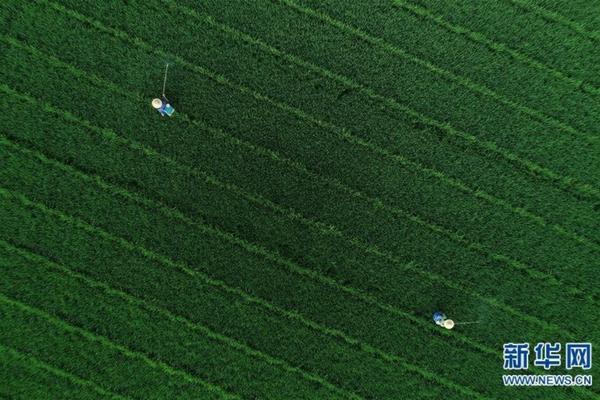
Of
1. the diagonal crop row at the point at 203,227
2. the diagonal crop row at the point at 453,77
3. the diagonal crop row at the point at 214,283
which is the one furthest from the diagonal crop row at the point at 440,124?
the diagonal crop row at the point at 214,283

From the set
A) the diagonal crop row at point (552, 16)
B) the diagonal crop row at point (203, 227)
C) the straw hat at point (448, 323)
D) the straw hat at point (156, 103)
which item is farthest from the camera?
the diagonal crop row at point (552, 16)

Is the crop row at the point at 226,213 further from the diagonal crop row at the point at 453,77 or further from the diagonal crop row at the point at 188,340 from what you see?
the diagonal crop row at the point at 453,77

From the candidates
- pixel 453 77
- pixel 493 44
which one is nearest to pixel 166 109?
pixel 453 77

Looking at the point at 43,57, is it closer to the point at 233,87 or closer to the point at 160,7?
the point at 160,7

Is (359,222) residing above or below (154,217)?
above

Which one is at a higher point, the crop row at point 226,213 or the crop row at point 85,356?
the crop row at point 226,213

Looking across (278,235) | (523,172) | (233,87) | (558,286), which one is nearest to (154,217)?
(278,235)

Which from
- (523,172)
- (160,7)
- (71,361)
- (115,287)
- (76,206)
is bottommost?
(71,361)
